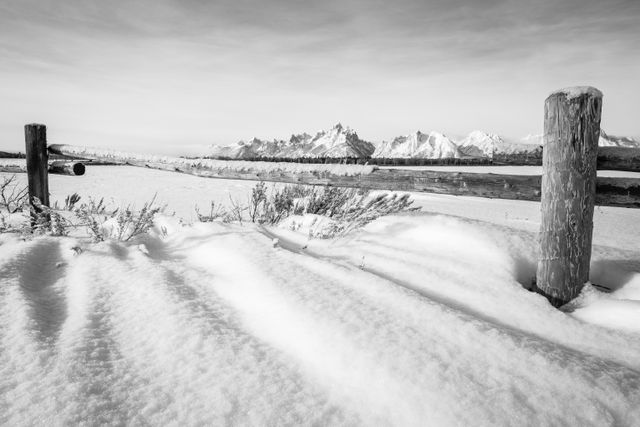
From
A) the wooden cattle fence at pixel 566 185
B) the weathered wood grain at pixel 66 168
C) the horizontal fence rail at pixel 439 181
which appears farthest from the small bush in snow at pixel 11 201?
the wooden cattle fence at pixel 566 185

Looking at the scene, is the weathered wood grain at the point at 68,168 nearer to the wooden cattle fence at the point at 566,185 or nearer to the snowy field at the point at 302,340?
the snowy field at the point at 302,340

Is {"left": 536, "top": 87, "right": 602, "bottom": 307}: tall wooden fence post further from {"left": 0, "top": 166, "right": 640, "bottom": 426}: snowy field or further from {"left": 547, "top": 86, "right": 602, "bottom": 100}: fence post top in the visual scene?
{"left": 0, "top": 166, "right": 640, "bottom": 426}: snowy field

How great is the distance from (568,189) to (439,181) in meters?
0.91

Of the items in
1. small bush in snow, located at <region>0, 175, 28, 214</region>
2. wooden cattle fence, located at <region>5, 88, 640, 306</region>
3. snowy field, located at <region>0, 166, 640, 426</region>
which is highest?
wooden cattle fence, located at <region>5, 88, 640, 306</region>

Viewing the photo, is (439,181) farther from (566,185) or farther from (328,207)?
(328,207)

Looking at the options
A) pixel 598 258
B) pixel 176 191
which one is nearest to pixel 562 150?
pixel 598 258

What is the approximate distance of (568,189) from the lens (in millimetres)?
1973

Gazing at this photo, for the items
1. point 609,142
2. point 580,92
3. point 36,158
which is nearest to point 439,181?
point 580,92

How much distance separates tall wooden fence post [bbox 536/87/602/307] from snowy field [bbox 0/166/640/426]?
0.51 ft

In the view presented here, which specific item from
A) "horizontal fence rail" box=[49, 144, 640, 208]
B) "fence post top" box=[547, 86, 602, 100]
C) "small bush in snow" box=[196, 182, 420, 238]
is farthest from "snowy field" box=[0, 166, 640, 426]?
"small bush in snow" box=[196, 182, 420, 238]

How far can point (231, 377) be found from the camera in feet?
3.74

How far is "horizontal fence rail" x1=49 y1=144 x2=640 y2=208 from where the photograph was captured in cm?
225

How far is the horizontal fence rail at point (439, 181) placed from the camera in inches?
88.4

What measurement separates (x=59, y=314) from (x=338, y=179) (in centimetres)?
225
